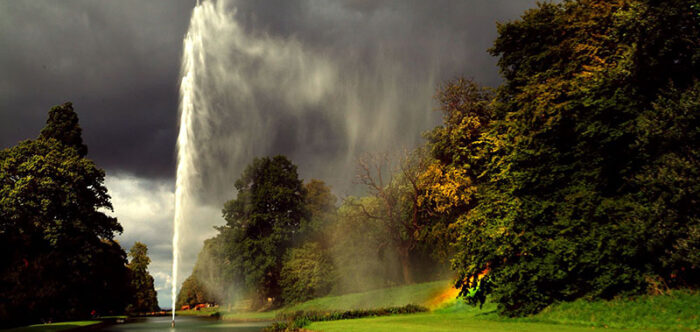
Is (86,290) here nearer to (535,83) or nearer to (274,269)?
(274,269)

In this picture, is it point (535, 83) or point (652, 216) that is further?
point (535, 83)

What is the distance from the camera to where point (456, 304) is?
32781mm

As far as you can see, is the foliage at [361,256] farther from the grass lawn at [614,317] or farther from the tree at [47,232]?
the grass lawn at [614,317]

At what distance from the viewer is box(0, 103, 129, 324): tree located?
34.9 m

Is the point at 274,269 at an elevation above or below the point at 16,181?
below

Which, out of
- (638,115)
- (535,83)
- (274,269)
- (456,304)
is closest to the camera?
(638,115)

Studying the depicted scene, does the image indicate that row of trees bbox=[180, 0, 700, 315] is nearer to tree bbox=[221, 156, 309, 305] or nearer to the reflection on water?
the reflection on water

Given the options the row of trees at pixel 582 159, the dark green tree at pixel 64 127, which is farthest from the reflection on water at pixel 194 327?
the dark green tree at pixel 64 127

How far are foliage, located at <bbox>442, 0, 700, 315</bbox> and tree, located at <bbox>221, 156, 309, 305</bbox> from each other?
119ft

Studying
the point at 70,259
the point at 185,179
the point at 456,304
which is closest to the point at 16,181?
the point at 70,259

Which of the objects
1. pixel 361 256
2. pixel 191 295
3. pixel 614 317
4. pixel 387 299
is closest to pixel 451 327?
pixel 614 317

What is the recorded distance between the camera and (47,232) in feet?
123

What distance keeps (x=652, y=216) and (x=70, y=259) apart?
42687 millimetres

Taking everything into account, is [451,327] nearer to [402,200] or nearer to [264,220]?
[402,200]
